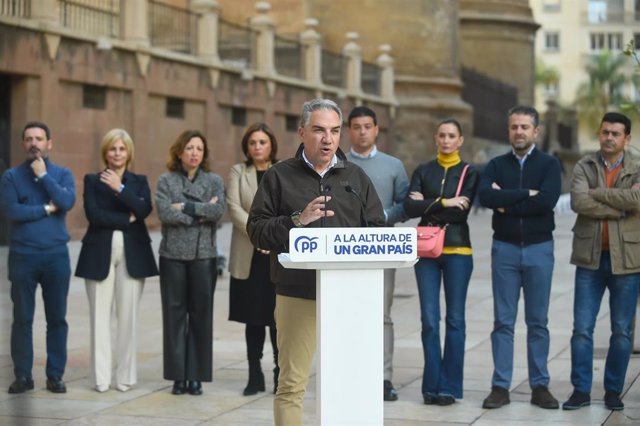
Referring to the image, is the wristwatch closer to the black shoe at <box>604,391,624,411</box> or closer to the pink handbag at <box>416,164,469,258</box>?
the pink handbag at <box>416,164,469,258</box>

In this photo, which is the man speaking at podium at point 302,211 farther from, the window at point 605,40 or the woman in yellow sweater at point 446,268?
the window at point 605,40

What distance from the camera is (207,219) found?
35.2 ft

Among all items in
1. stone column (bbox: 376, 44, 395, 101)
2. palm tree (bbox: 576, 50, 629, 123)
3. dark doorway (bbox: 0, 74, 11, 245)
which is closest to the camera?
dark doorway (bbox: 0, 74, 11, 245)

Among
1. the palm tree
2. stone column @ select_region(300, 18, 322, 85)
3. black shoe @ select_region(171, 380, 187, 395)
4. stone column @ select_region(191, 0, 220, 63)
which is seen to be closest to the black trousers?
black shoe @ select_region(171, 380, 187, 395)

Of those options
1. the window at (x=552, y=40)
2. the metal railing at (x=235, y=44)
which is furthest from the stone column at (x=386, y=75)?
the window at (x=552, y=40)

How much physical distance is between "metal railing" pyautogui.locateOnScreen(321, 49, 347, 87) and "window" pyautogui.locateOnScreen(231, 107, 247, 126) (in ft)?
19.4

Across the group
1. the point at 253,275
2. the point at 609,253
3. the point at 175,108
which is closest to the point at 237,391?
the point at 253,275

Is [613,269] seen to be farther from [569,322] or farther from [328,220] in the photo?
[569,322]

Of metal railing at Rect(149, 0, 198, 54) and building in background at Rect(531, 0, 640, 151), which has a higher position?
building in background at Rect(531, 0, 640, 151)

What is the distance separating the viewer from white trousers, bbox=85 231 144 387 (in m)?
10.7

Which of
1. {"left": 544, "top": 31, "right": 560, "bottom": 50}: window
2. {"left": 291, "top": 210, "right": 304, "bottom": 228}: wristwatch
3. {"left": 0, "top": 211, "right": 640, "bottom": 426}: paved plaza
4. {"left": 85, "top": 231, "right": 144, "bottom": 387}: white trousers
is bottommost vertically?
{"left": 0, "top": 211, "right": 640, "bottom": 426}: paved plaza

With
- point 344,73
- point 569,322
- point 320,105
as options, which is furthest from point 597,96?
point 320,105

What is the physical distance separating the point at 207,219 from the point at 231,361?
1.99 m

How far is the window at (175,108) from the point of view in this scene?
3133 cm
